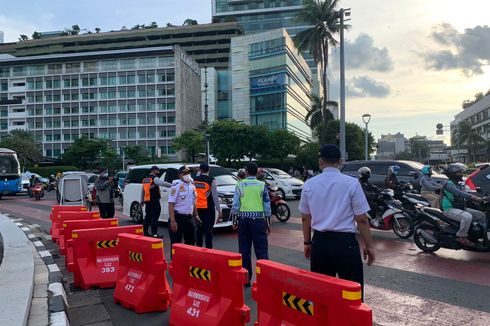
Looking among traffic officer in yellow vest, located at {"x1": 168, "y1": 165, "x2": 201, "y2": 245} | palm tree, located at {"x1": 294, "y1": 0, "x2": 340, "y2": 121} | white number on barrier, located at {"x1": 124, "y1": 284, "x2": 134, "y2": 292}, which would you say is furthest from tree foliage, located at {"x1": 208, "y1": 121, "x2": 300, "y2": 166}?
white number on barrier, located at {"x1": 124, "y1": 284, "x2": 134, "y2": 292}

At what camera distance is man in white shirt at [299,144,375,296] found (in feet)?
13.3

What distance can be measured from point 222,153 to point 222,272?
4579 cm

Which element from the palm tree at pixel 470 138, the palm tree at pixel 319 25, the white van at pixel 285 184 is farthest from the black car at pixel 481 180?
the palm tree at pixel 470 138

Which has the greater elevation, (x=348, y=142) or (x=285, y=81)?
(x=285, y=81)

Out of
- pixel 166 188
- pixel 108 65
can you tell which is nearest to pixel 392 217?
pixel 166 188

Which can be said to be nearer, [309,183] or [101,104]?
[309,183]

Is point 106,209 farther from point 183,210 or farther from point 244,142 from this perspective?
point 244,142

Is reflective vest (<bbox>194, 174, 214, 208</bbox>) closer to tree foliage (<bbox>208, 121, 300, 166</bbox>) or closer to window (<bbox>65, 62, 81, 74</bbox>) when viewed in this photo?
tree foliage (<bbox>208, 121, 300, 166</bbox>)

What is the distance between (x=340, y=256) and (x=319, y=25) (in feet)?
121

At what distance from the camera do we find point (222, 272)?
4629 millimetres

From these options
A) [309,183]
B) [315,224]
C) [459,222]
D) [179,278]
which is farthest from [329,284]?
[459,222]

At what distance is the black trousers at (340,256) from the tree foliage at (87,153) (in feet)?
234

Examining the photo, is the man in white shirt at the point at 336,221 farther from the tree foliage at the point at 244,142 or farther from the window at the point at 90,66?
the window at the point at 90,66

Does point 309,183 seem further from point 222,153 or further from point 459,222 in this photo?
point 222,153
